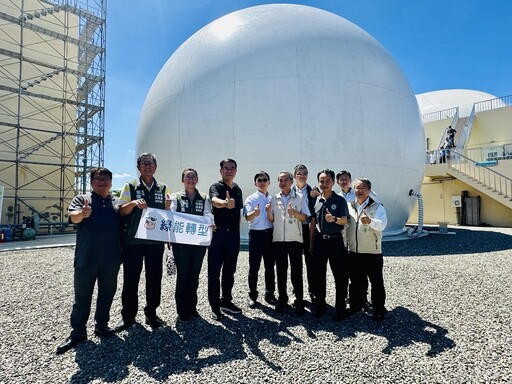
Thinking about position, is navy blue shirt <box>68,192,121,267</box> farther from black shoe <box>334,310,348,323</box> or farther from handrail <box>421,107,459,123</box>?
handrail <box>421,107,459,123</box>

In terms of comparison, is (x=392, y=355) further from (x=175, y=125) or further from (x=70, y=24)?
(x=70, y=24)

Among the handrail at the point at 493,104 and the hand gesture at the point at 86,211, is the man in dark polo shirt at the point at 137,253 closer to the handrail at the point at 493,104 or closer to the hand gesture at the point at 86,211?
the hand gesture at the point at 86,211

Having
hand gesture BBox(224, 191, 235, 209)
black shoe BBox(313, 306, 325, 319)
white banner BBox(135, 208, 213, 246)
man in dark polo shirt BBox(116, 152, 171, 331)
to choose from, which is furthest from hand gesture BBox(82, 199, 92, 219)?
black shoe BBox(313, 306, 325, 319)

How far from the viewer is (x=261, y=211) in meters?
3.65

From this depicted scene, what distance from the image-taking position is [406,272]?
507 cm

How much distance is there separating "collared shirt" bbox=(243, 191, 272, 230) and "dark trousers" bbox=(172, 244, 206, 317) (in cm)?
71

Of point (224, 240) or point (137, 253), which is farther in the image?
point (224, 240)

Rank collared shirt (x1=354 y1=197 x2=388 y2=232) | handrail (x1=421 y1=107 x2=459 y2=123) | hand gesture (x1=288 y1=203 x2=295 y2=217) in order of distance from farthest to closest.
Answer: handrail (x1=421 y1=107 x2=459 y2=123) < hand gesture (x1=288 y1=203 x2=295 y2=217) < collared shirt (x1=354 y1=197 x2=388 y2=232)

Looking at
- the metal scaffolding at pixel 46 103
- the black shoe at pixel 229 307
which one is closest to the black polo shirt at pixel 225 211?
the black shoe at pixel 229 307

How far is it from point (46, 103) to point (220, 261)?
16666 millimetres

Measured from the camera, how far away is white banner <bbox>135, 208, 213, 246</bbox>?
10.0 feet

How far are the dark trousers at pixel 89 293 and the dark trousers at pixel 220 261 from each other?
0.99 meters

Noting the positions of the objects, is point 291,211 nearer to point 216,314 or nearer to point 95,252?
point 216,314

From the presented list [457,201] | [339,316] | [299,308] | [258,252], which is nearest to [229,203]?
[258,252]
